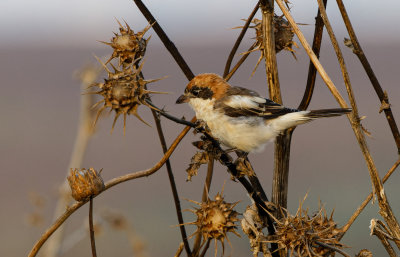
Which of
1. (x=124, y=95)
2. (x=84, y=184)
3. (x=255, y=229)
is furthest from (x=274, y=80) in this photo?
(x=84, y=184)

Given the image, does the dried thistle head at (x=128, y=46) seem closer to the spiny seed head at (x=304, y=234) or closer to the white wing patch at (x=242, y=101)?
the white wing patch at (x=242, y=101)

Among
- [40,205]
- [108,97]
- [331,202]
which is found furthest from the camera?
[331,202]

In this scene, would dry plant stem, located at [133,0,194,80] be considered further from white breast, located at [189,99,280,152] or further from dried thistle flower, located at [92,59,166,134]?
white breast, located at [189,99,280,152]

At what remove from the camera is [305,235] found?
98.1 inches

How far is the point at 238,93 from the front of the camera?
3.86 meters

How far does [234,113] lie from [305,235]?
141 centimetres

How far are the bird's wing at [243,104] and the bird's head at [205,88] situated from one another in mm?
58

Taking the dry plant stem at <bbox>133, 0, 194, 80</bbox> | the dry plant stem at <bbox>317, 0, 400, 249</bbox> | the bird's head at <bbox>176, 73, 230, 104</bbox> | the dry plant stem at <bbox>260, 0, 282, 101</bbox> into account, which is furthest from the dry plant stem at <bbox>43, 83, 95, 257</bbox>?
the dry plant stem at <bbox>317, 0, 400, 249</bbox>

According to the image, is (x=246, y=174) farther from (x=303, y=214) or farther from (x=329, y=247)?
(x=329, y=247)

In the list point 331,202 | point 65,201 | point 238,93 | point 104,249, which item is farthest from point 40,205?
point 331,202

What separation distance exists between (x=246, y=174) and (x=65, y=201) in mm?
1847

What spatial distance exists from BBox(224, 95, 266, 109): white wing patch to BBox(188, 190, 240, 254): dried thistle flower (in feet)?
3.89

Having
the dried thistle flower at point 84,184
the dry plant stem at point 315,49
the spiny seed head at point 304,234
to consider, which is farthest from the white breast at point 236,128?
the dried thistle flower at point 84,184

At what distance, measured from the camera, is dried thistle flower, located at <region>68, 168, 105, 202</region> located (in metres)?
2.57
